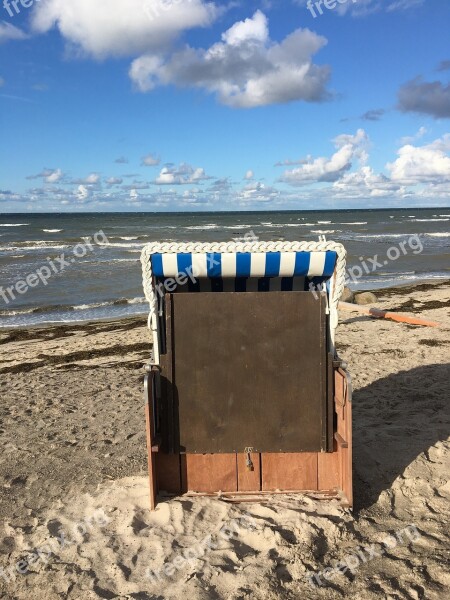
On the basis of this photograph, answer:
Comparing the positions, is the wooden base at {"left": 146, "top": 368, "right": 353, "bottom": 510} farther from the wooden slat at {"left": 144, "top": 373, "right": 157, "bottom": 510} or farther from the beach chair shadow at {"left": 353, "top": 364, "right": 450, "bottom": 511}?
the beach chair shadow at {"left": 353, "top": 364, "right": 450, "bottom": 511}

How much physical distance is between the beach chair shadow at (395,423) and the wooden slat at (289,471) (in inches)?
18.3

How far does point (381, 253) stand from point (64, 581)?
3356 centimetres

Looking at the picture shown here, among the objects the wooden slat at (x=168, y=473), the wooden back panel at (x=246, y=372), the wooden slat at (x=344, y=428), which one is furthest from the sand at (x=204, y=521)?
the wooden back panel at (x=246, y=372)

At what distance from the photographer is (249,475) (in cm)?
472

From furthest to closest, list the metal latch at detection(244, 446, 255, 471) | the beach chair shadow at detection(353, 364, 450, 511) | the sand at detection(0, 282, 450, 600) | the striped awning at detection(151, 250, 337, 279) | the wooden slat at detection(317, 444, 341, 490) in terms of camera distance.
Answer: the beach chair shadow at detection(353, 364, 450, 511) → the wooden slat at detection(317, 444, 341, 490) → the metal latch at detection(244, 446, 255, 471) → the striped awning at detection(151, 250, 337, 279) → the sand at detection(0, 282, 450, 600)

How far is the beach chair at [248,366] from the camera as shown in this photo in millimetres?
4391

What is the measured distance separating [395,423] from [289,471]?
2.19 m

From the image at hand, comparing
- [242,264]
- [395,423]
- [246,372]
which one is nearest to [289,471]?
[246,372]

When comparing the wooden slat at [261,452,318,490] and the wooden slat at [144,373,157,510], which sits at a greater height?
the wooden slat at [144,373,157,510]

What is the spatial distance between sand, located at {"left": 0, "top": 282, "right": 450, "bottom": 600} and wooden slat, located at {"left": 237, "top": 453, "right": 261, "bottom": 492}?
0.25 m

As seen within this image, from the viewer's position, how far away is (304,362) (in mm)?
4469

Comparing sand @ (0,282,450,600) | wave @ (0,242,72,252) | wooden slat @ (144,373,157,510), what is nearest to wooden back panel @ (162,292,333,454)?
wooden slat @ (144,373,157,510)

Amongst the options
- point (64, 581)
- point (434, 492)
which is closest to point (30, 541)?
point (64, 581)

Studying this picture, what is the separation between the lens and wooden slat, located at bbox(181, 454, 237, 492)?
15.4 ft
